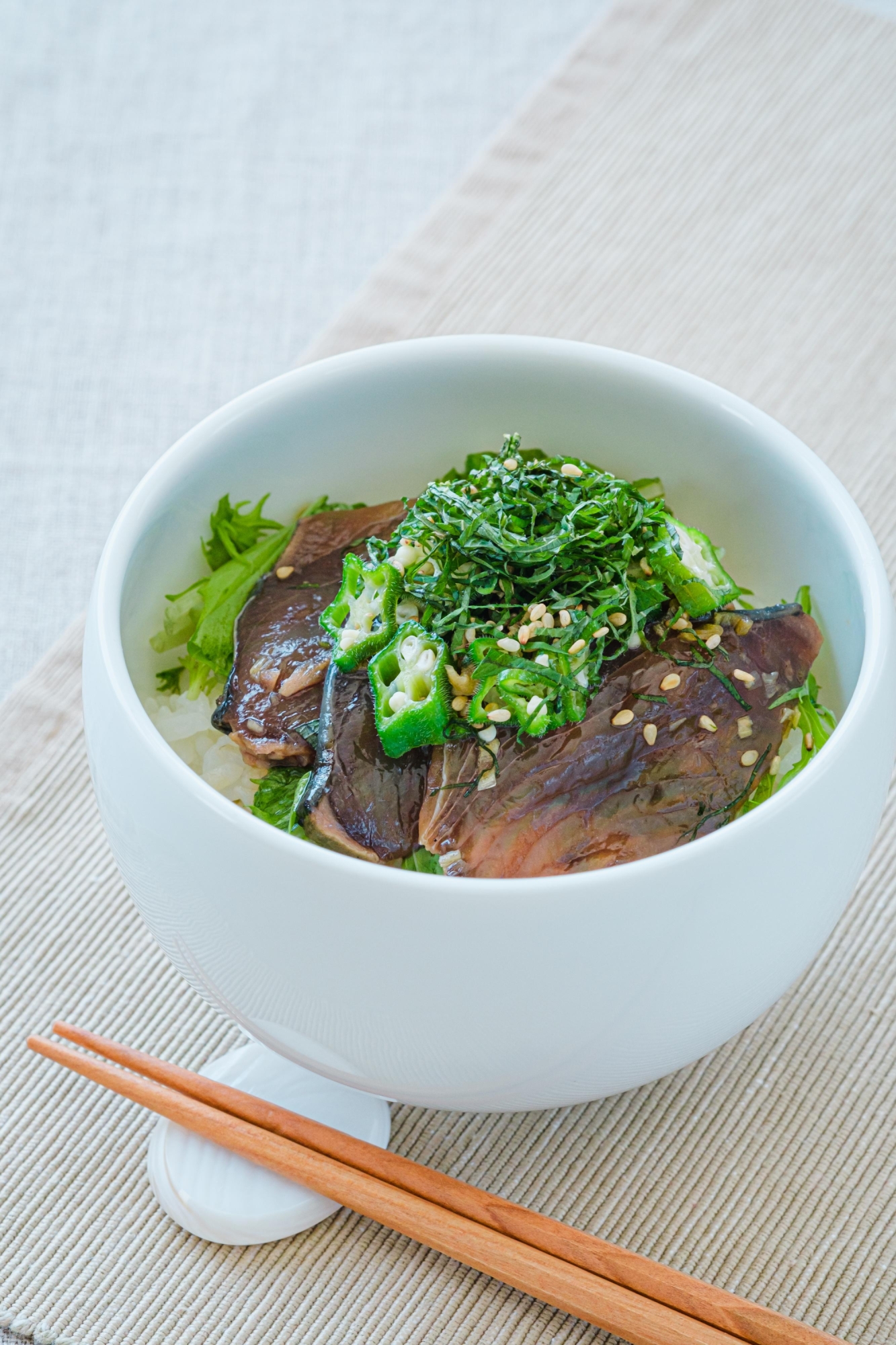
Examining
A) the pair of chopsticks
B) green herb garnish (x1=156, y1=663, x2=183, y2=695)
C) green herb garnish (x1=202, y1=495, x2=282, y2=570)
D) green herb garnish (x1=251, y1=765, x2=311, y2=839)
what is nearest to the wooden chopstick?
the pair of chopsticks

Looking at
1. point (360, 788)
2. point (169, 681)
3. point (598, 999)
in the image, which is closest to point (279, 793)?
point (360, 788)

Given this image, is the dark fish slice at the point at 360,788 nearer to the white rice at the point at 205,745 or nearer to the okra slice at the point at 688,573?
the white rice at the point at 205,745

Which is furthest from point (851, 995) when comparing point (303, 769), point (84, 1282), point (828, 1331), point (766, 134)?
point (766, 134)

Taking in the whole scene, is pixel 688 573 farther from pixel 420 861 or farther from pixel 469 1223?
pixel 469 1223

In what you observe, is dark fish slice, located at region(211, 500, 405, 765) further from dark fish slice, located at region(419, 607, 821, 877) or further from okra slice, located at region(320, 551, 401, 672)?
dark fish slice, located at region(419, 607, 821, 877)

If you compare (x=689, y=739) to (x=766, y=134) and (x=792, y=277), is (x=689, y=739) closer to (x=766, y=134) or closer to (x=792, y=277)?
(x=792, y=277)

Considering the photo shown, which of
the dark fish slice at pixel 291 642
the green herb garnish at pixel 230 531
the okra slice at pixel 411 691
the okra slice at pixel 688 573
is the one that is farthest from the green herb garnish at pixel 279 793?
the okra slice at pixel 688 573

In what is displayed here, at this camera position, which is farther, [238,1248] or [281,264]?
[281,264]
